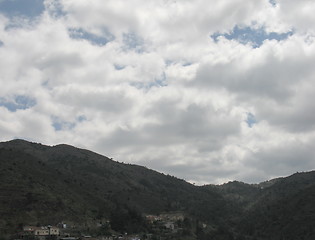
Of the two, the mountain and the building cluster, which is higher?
the mountain

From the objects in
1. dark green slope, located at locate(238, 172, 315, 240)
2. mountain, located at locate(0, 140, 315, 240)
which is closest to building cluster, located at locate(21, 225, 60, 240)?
mountain, located at locate(0, 140, 315, 240)

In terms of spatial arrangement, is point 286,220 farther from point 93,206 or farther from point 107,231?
point 107,231

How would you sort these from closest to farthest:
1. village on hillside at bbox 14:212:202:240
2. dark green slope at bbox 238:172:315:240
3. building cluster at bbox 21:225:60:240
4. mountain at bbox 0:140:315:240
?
building cluster at bbox 21:225:60:240, village on hillside at bbox 14:212:202:240, mountain at bbox 0:140:315:240, dark green slope at bbox 238:172:315:240

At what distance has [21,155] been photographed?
461 feet

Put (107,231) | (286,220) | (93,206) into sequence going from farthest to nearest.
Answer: (286,220)
(93,206)
(107,231)

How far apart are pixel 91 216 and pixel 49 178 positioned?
2203cm

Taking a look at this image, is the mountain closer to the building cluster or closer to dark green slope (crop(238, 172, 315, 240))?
dark green slope (crop(238, 172, 315, 240))

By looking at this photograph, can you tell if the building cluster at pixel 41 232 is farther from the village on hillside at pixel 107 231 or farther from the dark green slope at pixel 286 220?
the dark green slope at pixel 286 220

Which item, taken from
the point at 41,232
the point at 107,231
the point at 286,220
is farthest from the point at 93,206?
the point at 286,220

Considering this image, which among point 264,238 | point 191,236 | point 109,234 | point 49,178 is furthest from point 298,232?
point 49,178

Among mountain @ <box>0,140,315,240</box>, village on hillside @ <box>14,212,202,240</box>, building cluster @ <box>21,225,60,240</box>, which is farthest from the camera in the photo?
mountain @ <box>0,140,315,240</box>

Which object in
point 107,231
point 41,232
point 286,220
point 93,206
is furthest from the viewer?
point 286,220

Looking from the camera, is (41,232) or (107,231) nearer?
(41,232)

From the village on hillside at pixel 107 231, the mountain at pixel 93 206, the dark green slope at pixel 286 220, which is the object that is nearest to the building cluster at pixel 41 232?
the village on hillside at pixel 107 231
